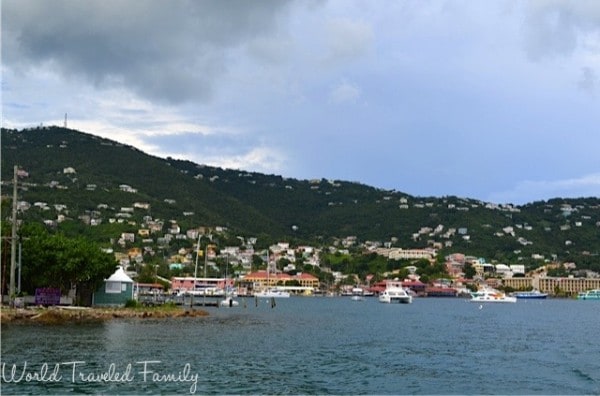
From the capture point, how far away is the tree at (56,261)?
56.3 metres

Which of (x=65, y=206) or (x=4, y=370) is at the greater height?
(x=65, y=206)

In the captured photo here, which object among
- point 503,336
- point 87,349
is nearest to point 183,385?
point 87,349

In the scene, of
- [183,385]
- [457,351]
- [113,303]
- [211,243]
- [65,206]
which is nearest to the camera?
[183,385]

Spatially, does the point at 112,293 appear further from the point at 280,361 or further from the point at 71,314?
the point at 280,361

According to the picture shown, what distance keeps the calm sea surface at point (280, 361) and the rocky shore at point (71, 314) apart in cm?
275

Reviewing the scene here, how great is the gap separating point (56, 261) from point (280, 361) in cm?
2791

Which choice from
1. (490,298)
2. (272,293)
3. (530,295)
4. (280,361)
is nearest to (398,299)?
(490,298)

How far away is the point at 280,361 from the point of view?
35.0 meters

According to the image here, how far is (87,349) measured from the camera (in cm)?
3622

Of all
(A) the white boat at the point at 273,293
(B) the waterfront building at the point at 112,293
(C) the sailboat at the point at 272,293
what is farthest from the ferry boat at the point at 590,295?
(B) the waterfront building at the point at 112,293

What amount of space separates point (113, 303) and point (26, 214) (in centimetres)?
8864

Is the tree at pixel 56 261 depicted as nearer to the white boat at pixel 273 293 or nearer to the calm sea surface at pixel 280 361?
the calm sea surface at pixel 280 361

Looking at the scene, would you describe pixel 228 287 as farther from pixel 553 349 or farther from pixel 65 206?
pixel 553 349

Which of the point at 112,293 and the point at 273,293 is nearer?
the point at 112,293
